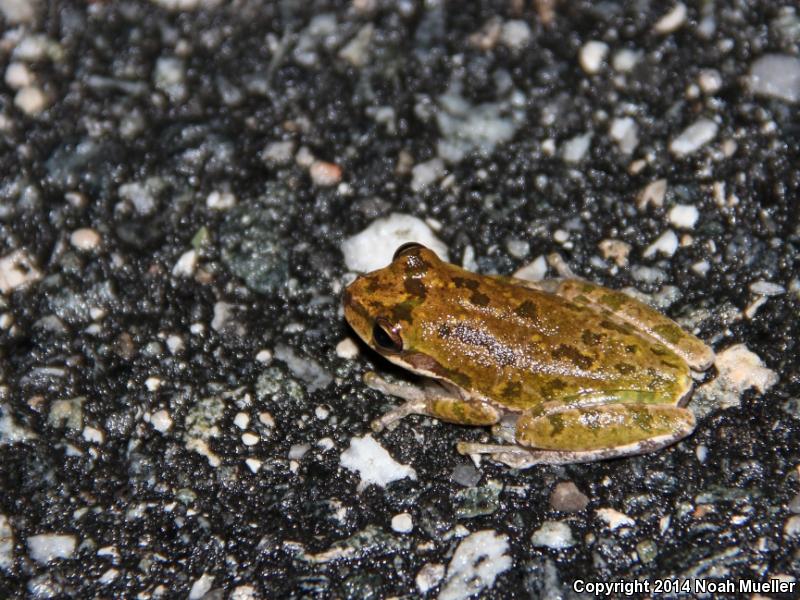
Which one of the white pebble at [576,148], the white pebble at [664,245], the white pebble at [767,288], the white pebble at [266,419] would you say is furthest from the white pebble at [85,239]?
the white pebble at [767,288]

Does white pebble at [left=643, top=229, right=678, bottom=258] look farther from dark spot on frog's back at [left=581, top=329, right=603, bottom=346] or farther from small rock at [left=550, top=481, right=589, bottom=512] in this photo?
small rock at [left=550, top=481, right=589, bottom=512]

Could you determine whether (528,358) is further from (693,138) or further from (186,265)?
(186,265)

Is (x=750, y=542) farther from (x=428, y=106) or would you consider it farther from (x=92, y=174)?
(x=92, y=174)

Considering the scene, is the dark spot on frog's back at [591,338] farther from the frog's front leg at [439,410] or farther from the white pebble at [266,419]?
the white pebble at [266,419]

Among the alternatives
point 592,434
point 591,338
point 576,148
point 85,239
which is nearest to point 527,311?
point 591,338

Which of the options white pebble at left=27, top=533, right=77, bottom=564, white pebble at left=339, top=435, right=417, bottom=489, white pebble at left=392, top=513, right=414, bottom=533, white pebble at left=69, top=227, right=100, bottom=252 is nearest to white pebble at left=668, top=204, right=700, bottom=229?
white pebble at left=339, top=435, right=417, bottom=489
